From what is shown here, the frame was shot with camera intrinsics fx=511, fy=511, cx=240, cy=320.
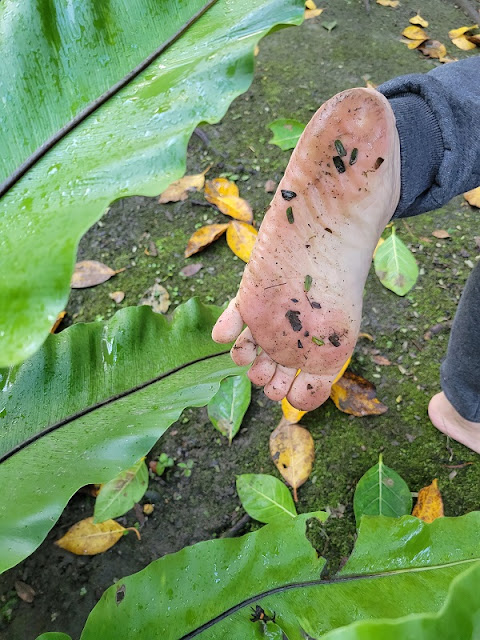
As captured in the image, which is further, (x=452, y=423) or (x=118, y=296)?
(x=118, y=296)

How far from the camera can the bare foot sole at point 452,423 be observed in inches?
39.7

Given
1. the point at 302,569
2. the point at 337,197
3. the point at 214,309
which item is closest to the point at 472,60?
the point at 337,197

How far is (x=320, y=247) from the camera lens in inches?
31.8

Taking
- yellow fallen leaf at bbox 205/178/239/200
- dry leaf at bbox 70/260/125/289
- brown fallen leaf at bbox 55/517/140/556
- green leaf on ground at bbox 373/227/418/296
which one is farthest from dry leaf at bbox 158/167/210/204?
brown fallen leaf at bbox 55/517/140/556

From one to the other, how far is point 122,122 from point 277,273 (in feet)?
1.49

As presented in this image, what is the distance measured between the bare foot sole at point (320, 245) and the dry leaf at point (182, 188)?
672 mm

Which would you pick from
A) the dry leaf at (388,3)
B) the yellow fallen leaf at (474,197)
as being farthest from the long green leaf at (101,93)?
the dry leaf at (388,3)

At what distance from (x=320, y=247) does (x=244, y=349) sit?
8.0 inches

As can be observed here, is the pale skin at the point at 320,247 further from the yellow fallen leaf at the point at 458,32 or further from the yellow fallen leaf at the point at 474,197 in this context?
the yellow fallen leaf at the point at 458,32

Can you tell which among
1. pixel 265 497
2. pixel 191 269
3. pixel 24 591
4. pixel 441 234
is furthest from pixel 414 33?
pixel 24 591

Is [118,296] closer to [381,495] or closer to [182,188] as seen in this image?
[182,188]

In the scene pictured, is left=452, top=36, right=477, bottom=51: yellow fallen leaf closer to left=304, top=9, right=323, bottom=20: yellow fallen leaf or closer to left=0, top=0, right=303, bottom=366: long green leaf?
left=304, top=9, right=323, bottom=20: yellow fallen leaf

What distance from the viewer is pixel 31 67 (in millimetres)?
407

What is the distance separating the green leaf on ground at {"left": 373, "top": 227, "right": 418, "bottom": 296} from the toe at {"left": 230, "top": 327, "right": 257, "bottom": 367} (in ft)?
1.78
